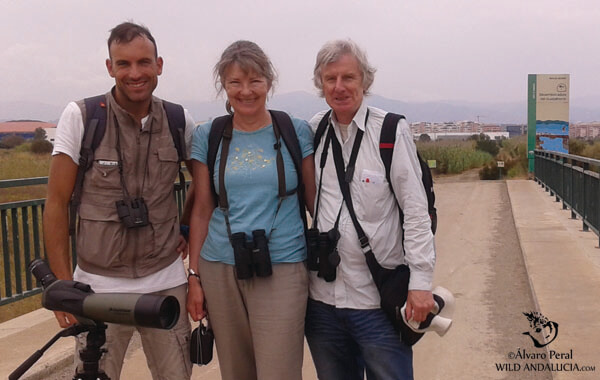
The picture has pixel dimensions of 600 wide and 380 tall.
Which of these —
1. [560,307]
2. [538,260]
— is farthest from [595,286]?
[538,260]

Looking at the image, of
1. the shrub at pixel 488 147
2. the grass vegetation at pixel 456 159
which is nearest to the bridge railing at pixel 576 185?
the grass vegetation at pixel 456 159

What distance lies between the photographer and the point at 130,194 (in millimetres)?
2484

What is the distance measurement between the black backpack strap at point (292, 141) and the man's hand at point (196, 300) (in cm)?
53

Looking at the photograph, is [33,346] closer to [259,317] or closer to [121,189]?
[121,189]

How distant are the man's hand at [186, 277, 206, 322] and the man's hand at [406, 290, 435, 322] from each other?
0.87 metres

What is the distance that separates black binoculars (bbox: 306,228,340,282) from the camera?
242cm

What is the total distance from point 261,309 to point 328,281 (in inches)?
11.6

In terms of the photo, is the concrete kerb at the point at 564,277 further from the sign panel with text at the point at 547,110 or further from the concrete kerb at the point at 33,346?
the sign panel with text at the point at 547,110

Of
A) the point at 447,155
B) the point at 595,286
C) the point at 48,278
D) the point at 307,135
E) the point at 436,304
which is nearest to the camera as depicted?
the point at 48,278

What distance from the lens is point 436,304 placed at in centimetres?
242

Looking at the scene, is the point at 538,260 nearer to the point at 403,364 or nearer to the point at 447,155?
the point at 403,364

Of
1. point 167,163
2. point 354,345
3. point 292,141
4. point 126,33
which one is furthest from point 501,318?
point 126,33

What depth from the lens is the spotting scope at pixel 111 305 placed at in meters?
1.85

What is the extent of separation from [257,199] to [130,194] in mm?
516
